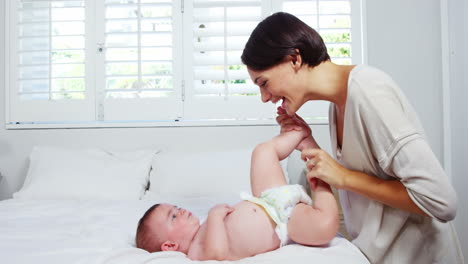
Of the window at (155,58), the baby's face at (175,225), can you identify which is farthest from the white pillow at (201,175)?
the baby's face at (175,225)

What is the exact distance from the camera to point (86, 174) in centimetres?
226

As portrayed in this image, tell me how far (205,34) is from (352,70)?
182 cm

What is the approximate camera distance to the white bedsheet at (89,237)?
95 cm

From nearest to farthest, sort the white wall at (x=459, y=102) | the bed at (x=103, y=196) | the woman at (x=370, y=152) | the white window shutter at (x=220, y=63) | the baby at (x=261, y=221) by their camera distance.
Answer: the woman at (x=370, y=152) < the baby at (x=261, y=221) < the bed at (x=103, y=196) < the white wall at (x=459, y=102) < the white window shutter at (x=220, y=63)

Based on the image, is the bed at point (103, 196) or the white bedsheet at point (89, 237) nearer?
the white bedsheet at point (89, 237)

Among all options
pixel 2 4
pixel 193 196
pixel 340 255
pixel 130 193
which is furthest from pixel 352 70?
pixel 2 4

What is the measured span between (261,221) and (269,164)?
171 mm

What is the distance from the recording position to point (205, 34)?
2635mm

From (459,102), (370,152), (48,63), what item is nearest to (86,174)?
(48,63)

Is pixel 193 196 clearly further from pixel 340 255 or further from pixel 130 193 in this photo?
pixel 340 255

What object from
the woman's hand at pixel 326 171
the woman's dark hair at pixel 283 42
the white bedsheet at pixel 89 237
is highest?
the woman's dark hair at pixel 283 42

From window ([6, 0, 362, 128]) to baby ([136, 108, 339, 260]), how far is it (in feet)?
4.92

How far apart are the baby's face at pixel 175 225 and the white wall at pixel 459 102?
1977 mm

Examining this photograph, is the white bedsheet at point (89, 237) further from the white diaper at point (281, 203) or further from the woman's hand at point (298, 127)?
the woman's hand at point (298, 127)
